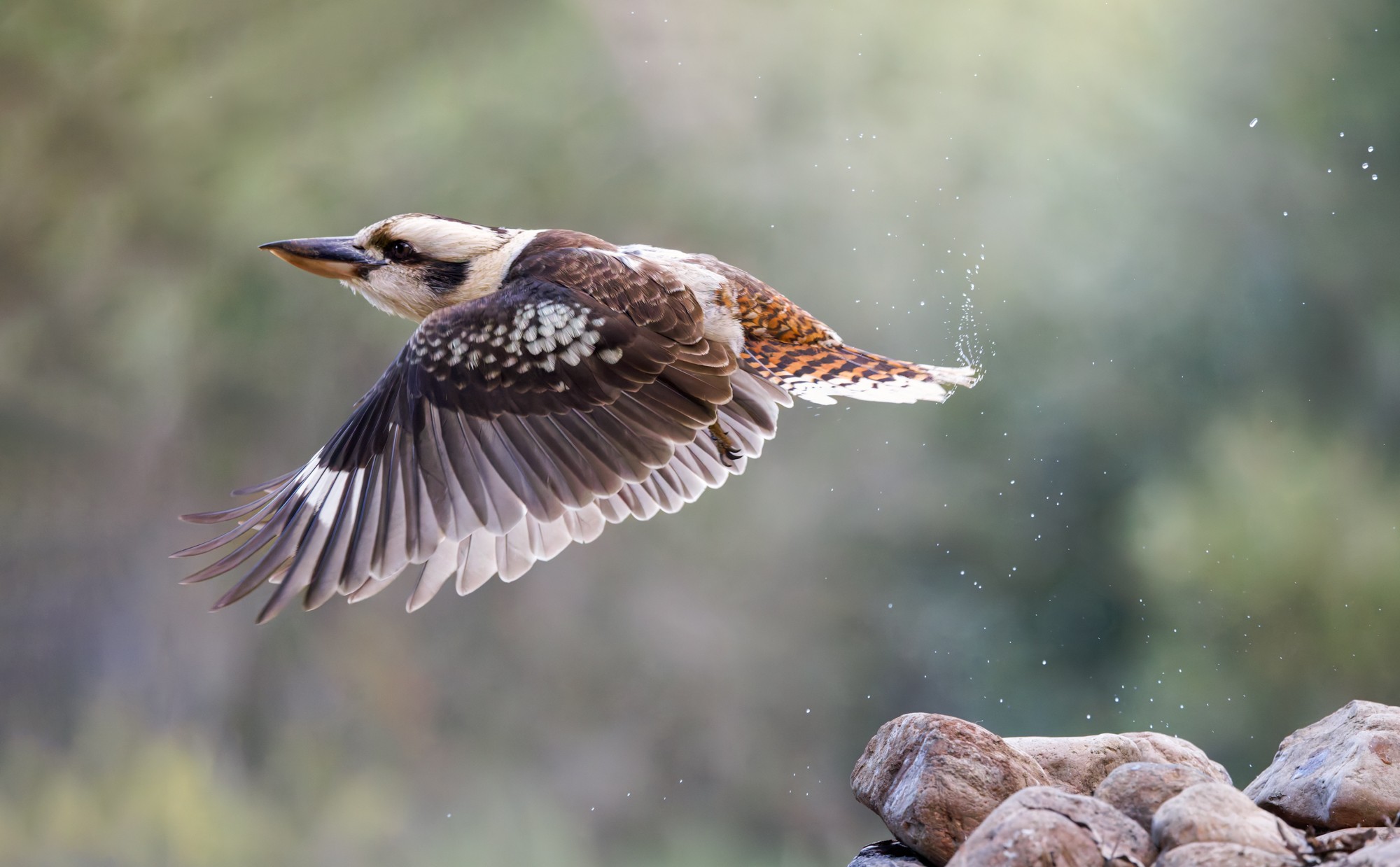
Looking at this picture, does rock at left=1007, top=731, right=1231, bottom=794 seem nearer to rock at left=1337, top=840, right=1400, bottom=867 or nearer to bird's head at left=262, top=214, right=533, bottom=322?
rock at left=1337, top=840, right=1400, bottom=867

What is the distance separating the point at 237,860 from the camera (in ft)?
9.98

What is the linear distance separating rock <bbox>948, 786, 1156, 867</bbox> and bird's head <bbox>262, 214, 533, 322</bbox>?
133cm

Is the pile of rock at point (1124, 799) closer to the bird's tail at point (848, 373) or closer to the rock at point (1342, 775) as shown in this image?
the rock at point (1342, 775)

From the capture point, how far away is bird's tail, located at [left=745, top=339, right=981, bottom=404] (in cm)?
217

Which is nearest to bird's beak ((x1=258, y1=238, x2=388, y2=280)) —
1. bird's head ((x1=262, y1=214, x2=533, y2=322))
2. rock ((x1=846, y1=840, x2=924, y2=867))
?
bird's head ((x1=262, y1=214, x2=533, y2=322))

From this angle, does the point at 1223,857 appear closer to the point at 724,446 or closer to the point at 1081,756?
the point at 1081,756

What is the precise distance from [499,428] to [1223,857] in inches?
48.9

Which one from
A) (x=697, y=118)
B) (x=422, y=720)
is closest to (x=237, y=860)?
(x=422, y=720)

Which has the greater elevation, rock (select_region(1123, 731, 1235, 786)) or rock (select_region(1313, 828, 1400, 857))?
rock (select_region(1123, 731, 1235, 786))

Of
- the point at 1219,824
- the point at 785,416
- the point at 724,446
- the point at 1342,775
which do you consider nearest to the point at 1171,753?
the point at 1342,775

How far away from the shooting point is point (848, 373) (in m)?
2.16

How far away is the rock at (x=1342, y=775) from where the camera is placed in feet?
5.26

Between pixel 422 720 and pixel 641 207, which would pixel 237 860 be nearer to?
pixel 422 720

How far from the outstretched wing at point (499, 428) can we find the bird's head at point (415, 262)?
0.13 metres
